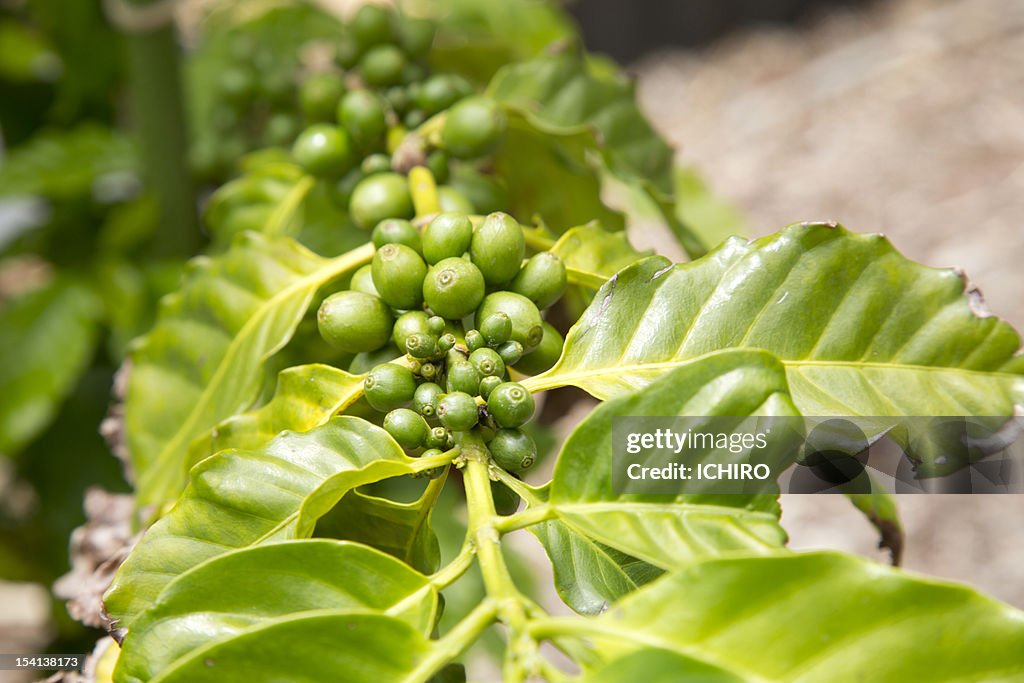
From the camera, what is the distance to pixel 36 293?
1.10 m

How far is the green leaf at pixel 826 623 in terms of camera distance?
352 millimetres

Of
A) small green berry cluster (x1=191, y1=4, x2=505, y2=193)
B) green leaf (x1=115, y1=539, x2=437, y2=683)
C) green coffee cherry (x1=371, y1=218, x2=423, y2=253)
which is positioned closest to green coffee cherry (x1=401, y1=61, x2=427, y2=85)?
small green berry cluster (x1=191, y1=4, x2=505, y2=193)

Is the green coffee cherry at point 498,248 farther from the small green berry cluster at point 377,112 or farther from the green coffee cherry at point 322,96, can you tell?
the green coffee cherry at point 322,96

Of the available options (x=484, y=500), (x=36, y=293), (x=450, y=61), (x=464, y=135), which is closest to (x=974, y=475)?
(x=484, y=500)

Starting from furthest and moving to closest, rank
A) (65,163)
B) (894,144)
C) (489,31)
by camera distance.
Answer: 1. (894,144)
2. (489,31)
3. (65,163)

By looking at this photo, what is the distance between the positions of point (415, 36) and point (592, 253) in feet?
1.10

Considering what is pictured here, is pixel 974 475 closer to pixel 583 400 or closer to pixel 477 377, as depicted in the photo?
pixel 477 377

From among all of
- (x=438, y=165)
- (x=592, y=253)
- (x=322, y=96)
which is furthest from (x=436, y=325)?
(x=322, y=96)

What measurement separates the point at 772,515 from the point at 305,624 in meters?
0.21

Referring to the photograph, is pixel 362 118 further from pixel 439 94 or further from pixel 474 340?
pixel 474 340

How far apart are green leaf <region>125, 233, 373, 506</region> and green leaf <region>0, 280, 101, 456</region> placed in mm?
404

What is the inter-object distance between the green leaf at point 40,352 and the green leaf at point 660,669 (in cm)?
89

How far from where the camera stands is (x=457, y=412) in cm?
46

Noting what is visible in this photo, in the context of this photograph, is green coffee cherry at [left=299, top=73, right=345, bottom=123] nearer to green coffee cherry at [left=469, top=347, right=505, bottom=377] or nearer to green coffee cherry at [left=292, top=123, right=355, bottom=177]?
green coffee cherry at [left=292, top=123, right=355, bottom=177]
